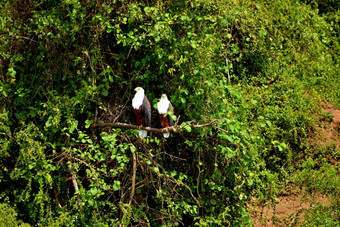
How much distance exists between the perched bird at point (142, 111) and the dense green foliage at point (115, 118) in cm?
14

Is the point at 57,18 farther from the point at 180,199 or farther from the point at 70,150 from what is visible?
the point at 180,199

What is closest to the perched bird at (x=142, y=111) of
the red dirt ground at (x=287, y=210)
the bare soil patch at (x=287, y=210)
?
the red dirt ground at (x=287, y=210)

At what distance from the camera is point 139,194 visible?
5.79 metres

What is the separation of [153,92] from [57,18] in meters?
1.43

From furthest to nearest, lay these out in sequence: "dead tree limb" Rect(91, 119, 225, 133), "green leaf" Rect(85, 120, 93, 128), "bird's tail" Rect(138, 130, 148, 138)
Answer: "green leaf" Rect(85, 120, 93, 128) → "bird's tail" Rect(138, 130, 148, 138) → "dead tree limb" Rect(91, 119, 225, 133)

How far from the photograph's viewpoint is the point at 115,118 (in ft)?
18.0

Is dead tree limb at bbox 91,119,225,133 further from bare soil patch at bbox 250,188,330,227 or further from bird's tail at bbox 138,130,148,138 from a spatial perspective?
bare soil patch at bbox 250,188,330,227

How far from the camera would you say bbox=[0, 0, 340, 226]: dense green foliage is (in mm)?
5250

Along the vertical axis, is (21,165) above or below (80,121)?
below

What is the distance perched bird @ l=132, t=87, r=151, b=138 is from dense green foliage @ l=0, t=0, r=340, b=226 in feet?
0.46

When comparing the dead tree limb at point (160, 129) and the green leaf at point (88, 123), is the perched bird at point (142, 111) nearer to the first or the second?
the dead tree limb at point (160, 129)

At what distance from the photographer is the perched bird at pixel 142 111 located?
5035 mm

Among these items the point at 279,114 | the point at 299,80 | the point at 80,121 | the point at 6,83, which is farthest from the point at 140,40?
the point at 299,80

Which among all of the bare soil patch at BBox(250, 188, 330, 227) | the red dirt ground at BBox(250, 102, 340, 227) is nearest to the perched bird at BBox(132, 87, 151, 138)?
the red dirt ground at BBox(250, 102, 340, 227)
